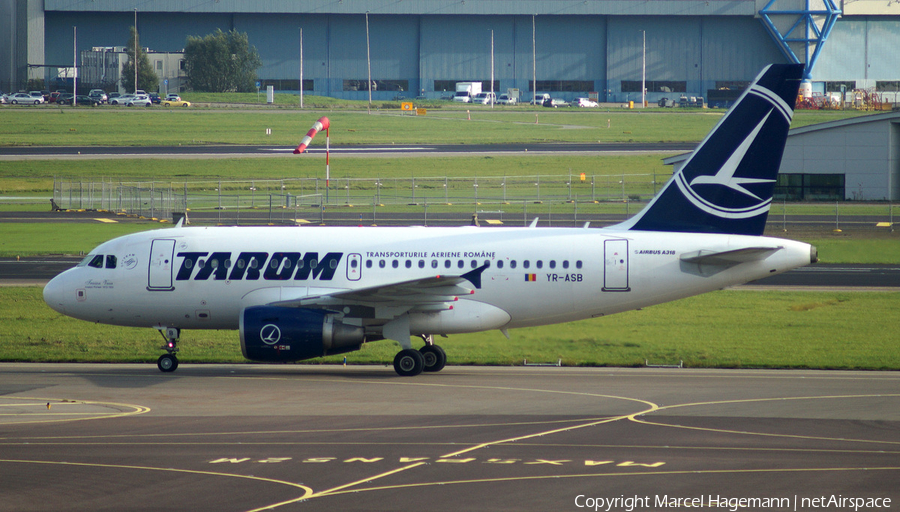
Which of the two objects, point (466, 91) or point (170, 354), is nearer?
point (170, 354)

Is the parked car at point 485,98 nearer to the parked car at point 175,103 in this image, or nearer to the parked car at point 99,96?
the parked car at point 175,103

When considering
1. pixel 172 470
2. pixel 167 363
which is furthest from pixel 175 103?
pixel 172 470

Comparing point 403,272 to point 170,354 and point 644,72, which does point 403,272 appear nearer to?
point 170,354

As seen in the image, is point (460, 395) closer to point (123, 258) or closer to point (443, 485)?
point (443, 485)

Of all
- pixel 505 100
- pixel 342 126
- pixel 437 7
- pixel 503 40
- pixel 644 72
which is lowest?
pixel 342 126

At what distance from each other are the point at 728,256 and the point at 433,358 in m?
9.44

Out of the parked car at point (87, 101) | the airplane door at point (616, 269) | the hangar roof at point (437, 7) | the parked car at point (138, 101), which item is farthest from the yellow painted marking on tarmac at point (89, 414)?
the hangar roof at point (437, 7)

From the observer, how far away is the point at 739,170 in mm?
29203

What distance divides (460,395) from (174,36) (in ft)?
451

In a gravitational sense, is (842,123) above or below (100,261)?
above

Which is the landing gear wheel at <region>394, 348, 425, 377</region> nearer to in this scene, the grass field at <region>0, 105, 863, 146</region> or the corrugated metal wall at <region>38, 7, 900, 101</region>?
the grass field at <region>0, 105, 863, 146</region>

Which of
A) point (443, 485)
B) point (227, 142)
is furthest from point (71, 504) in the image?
point (227, 142)

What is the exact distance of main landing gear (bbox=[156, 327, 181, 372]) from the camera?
29.5 metres

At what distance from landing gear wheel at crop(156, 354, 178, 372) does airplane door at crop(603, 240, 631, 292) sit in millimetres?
13402
